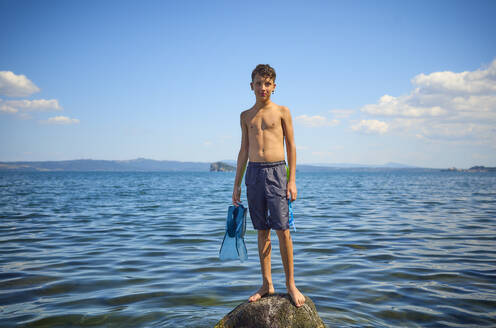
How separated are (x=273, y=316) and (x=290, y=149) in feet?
6.52

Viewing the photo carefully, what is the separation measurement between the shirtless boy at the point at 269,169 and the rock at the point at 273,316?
4.0 inches

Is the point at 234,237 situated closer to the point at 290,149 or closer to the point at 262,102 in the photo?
the point at 290,149

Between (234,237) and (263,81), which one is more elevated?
(263,81)

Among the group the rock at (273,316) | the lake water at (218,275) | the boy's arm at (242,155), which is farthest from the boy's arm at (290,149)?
the lake water at (218,275)

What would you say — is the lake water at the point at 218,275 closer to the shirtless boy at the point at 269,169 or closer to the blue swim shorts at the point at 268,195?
the shirtless boy at the point at 269,169

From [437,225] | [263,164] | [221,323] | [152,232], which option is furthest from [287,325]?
[437,225]

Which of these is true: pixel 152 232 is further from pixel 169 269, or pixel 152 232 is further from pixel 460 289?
pixel 460 289

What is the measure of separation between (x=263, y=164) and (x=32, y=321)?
3.59 meters

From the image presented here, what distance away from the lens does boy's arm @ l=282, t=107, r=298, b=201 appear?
4.16 m

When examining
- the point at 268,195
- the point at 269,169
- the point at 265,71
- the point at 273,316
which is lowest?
the point at 273,316

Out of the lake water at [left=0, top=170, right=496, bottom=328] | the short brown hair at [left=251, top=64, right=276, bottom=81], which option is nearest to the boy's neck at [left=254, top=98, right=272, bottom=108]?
the short brown hair at [left=251, top=64, right=276, bottom=81]

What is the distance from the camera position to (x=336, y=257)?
7750mm

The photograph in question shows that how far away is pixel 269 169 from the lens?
410 centimetres

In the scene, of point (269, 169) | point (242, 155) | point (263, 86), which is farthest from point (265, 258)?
point (263, 86)
